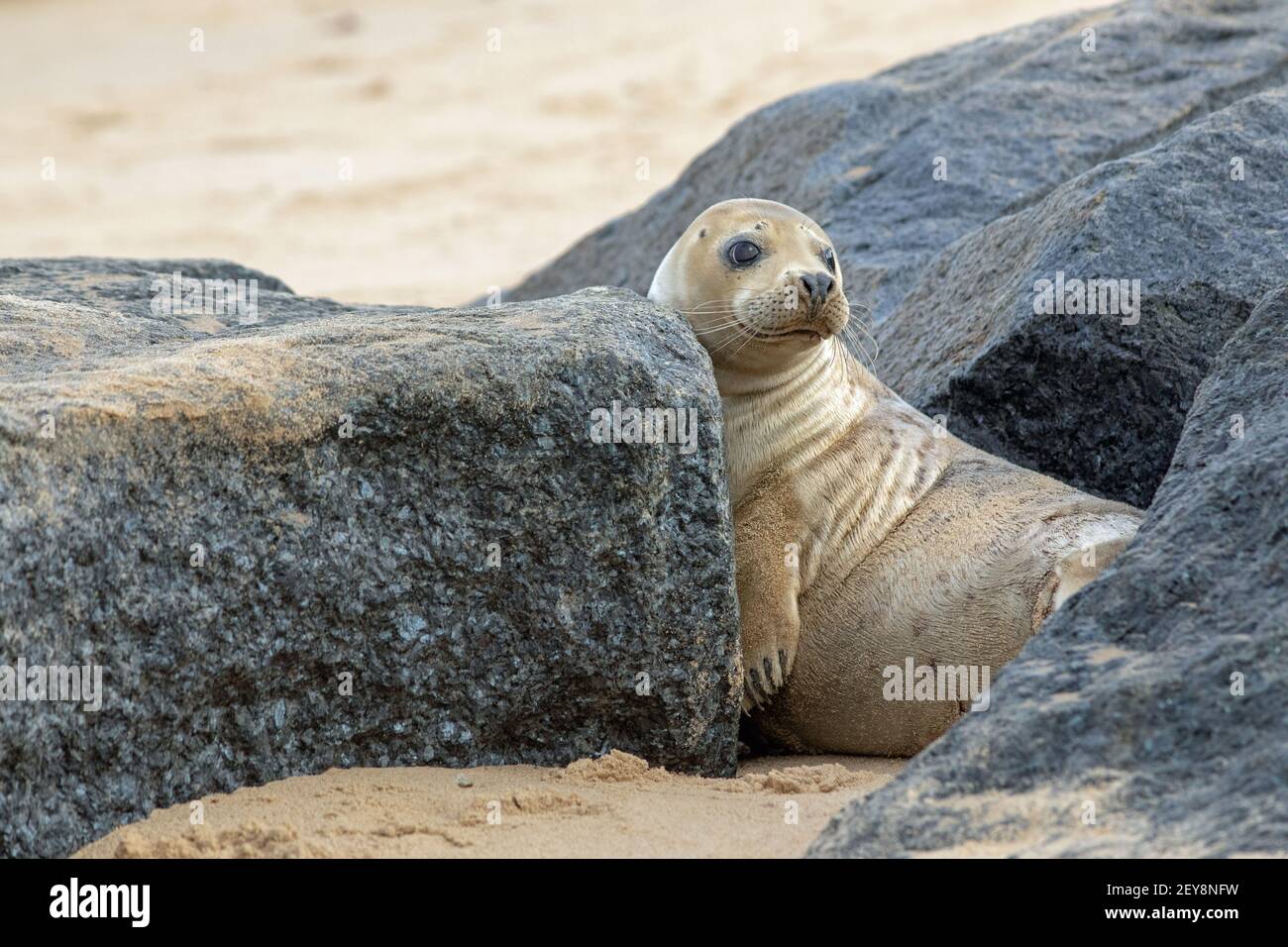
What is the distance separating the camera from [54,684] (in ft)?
11.0

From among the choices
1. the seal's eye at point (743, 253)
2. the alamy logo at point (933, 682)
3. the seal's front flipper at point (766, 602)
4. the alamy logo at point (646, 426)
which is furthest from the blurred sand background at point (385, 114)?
the alamy logo at point (646, 426)

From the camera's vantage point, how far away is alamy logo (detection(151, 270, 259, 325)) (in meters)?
5.16

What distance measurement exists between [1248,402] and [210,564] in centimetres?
214

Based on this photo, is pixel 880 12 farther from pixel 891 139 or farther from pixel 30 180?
pixel 891 139

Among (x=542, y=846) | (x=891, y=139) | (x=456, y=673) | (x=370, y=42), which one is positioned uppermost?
(x=370, y=42)

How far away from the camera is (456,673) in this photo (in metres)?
3.90

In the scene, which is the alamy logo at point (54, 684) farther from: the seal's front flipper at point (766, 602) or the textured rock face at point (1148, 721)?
the seal's front flipper at point (766, 602)

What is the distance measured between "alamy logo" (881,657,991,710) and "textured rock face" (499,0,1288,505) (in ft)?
3.31

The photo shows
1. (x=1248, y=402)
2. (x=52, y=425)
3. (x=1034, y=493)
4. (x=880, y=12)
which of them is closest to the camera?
(x=52, y=425)

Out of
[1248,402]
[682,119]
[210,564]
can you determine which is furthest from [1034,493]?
[682,119]

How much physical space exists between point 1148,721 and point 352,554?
1588 mm

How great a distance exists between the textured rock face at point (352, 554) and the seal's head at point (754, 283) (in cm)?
46
